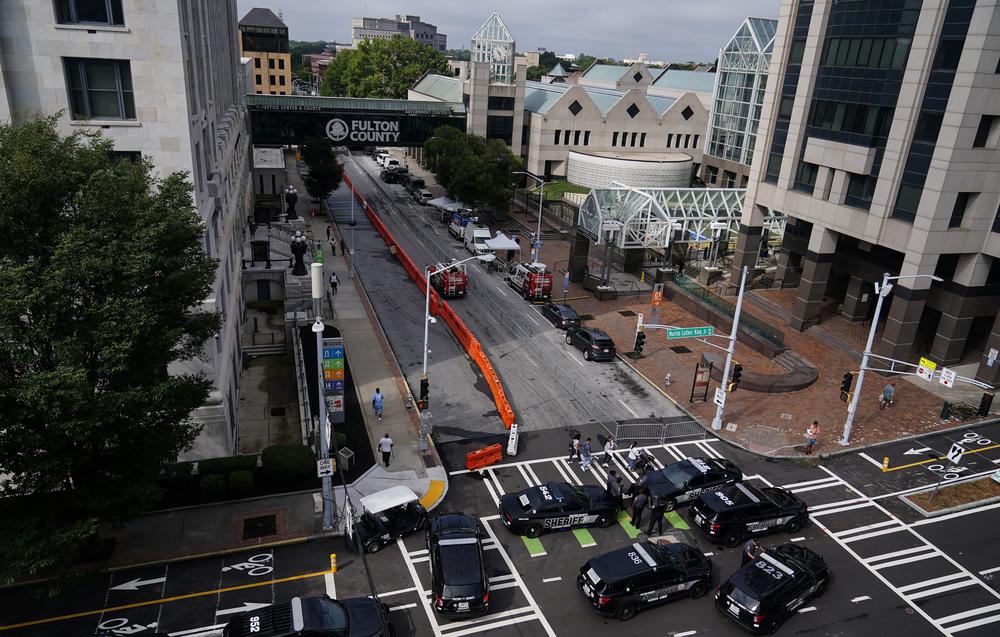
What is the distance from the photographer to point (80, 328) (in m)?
15.7

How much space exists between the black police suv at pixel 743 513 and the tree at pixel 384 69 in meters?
113

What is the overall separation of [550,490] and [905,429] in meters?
20.5

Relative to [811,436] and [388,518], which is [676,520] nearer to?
[811,436]

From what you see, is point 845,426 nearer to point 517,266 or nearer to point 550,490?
point 550,490

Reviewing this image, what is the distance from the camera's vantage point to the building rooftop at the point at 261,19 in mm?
126812

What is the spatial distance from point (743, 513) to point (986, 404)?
763 inches

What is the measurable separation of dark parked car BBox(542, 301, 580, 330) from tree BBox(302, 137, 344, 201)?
34.3m

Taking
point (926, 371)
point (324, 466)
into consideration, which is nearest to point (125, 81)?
point (324, 466)

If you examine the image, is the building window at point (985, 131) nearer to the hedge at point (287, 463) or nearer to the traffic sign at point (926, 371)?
the traffic sign at point (926, 371)

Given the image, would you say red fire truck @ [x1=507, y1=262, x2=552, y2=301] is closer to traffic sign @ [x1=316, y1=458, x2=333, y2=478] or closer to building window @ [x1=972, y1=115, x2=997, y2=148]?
building window @ [x1=972, y1=115, x2=997, y2=148]

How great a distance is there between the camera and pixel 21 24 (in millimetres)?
20578

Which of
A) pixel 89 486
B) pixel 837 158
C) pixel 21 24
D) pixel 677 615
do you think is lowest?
pixel 677 615

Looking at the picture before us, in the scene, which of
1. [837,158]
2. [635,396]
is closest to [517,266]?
[635,396]

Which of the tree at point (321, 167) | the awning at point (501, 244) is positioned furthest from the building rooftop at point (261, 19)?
the awning at point (501, 244)
